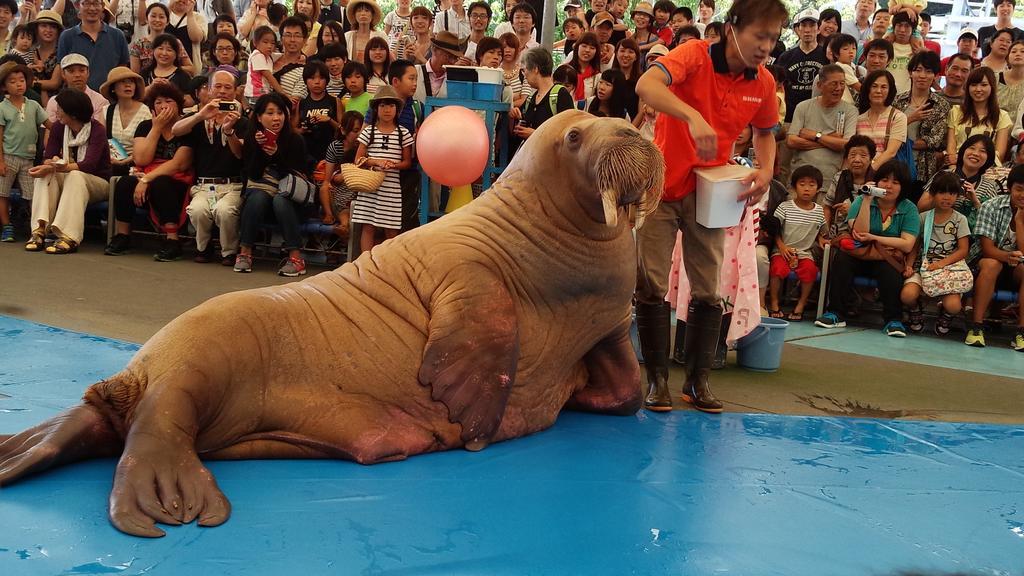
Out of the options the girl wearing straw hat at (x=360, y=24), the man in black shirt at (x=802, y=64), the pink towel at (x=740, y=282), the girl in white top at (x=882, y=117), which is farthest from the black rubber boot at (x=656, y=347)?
the girl wearing straw hat at (x=360, y=24)

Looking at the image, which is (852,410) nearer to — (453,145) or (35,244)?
(453,145)

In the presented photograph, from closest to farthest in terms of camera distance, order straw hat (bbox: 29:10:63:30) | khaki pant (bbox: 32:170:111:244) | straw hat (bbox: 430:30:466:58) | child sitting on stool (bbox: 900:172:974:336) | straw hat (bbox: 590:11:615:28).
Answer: child sitting on stool (bbox: 900:172:974:336) < khaki pant (bbox: 32:170:111:244) < straw hat (bbox: 430:30:466:58) < straw hat (bbox: 590:11:615:28) < straw hat (bbox: 29:10:63:30)

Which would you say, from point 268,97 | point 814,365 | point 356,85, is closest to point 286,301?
point 814,365

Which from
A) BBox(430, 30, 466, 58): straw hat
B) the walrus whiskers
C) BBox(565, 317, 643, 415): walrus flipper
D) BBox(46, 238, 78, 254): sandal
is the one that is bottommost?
BBox(46, 238, 78, 254): sandal

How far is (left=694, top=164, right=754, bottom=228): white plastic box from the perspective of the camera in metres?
4.21

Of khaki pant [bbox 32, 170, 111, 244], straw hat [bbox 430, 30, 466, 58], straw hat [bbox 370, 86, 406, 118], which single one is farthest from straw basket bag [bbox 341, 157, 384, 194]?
khaki pant [bbox 32, 170, 111, 244]

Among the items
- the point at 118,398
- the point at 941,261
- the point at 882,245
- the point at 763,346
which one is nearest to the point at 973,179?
the point at 941,261

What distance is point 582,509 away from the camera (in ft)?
10.4

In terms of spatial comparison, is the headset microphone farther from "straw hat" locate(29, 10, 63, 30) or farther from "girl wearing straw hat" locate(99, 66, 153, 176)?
"straw hat" locate(29, 10, 63, 30)

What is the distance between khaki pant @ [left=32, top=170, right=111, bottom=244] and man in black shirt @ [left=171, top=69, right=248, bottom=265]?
1107 millimetres

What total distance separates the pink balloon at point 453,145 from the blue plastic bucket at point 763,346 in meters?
2.72

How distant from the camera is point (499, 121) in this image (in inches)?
352

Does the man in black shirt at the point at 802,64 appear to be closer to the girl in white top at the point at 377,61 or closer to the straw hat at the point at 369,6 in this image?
the girl in white top at the point at 377,61

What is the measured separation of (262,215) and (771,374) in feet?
16.3
